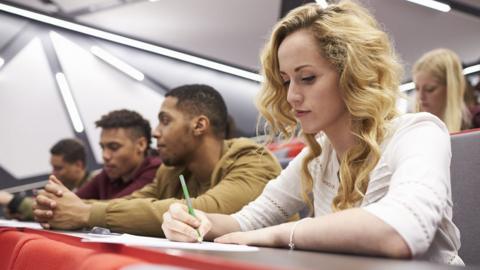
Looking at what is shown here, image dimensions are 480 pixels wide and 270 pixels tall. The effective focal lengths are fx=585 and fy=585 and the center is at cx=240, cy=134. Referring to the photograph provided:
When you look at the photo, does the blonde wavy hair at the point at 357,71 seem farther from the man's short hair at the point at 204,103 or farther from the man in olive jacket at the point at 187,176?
the man's short hair at the point at 204,103

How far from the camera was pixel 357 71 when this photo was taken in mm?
1062

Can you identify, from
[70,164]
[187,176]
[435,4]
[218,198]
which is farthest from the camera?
A: [435,4]

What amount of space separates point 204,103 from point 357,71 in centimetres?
100

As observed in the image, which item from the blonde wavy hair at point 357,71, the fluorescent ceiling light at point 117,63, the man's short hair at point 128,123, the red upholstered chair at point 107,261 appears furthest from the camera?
the fluorescent ceiling light at point 117,63

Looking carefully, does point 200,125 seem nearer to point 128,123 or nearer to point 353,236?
point 128,123

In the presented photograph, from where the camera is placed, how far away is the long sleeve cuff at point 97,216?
1.49m

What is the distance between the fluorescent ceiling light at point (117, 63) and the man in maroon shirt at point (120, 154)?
2838 millimetres

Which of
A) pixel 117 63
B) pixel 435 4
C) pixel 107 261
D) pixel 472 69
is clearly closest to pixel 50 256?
pixel 107 261

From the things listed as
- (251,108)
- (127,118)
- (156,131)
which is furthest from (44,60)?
(156,131)

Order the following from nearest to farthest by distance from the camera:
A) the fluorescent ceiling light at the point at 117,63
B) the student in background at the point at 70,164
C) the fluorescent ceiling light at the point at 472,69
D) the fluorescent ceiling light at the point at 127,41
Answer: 1. the student in background at the point at 70,164
2. the fluorescent ceiling light at the point at 127,41
3. the fluorescent ceiling light at the point at 472,69
4. the fluorescent ceiling light at the point at 117,63

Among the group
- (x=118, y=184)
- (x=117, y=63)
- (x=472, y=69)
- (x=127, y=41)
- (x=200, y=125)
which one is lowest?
(x=118, y=184)

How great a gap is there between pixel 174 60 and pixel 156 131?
378cm

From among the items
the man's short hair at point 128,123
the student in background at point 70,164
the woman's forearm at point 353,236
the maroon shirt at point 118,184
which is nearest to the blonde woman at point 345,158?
the woman's forearm at point 353,236

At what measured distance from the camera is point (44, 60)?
5078 mm
